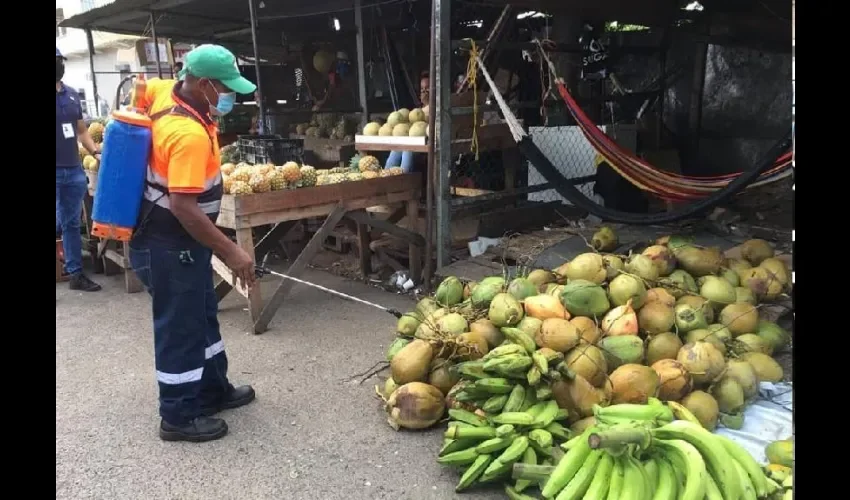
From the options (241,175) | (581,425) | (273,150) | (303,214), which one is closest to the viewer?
(581,425)

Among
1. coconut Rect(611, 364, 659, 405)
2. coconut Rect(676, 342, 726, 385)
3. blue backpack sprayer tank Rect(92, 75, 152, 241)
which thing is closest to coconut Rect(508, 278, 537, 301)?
coconut Rect(611, 364, 659, 405)

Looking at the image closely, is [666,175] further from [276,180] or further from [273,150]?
[273,150]

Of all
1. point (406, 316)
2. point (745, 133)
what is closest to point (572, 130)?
point (745, 133)

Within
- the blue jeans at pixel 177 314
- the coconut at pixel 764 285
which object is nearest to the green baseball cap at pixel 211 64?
the blue jeans at pixel 177 314

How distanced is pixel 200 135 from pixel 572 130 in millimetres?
4924

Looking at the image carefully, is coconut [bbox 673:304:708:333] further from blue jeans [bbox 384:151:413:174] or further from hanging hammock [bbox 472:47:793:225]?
blue jeans [bbox 384:151:413:174]

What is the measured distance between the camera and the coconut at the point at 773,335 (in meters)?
3.67

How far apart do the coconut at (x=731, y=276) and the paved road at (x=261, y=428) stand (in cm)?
221

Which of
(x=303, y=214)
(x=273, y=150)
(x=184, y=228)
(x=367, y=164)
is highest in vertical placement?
(x=273, y=150)

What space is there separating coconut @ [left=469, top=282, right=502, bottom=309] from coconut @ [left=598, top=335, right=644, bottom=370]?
748mm

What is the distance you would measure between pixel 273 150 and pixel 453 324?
3.09 m

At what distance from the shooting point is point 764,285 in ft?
13.1

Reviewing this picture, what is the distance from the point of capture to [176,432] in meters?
3.42

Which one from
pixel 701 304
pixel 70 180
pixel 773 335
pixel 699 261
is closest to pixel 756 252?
pixel 699 261
